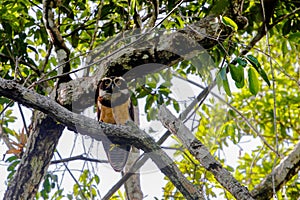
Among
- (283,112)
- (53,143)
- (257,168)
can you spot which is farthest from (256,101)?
(53,143)

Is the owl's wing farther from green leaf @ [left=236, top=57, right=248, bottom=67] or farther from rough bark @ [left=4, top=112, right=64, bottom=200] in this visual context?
green leaf @ [left=236, top=57, right=248, bottom=67]

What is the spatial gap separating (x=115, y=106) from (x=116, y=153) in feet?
0.85

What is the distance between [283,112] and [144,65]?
1603 mm

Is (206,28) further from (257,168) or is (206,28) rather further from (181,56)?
(257,168)

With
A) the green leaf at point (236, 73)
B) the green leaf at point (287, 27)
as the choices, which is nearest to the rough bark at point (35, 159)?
the green leaf at point (236, 73)

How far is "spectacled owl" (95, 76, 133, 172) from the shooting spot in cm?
236

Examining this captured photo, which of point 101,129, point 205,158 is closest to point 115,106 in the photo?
point 101,129

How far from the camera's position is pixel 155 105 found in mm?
2561

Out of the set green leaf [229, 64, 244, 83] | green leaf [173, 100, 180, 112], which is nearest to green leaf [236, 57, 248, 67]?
green leaf [229, 64, 244, 83]

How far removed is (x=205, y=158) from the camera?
1.68m

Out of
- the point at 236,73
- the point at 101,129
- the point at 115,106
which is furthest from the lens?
the point at 115,106

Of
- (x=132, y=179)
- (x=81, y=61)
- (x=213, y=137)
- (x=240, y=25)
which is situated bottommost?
(x=213, y=137)

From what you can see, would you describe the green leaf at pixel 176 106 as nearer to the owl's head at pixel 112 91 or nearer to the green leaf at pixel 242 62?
the owl's head at pixel 112 91

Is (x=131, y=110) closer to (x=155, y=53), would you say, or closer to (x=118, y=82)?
(x=118, y=82)
